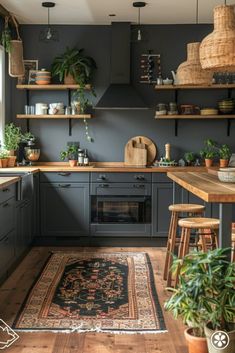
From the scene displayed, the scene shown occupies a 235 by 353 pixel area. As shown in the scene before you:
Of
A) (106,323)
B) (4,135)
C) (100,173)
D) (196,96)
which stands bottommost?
(106,323)

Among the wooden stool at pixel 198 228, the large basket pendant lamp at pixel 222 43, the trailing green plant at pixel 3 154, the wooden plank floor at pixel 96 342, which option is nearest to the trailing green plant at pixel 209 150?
the trailing green plant at pixel 3 154

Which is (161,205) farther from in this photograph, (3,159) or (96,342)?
(96,342)

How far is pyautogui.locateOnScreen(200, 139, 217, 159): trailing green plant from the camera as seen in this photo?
678 cm

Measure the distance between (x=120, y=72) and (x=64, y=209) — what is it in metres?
1.91

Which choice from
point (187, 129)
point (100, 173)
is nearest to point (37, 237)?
point (100, 173)

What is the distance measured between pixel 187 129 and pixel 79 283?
3.05m

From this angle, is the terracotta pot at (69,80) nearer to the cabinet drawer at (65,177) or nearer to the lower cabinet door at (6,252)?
the cabinet drawer at (65,177)

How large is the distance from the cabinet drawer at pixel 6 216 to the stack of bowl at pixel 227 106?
306cm

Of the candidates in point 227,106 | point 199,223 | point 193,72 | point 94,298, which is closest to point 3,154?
point 94,298

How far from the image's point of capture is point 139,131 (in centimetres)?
704

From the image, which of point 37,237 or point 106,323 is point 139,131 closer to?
point 37,237

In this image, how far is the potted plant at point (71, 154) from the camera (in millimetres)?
6746

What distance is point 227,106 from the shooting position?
6.71 meters

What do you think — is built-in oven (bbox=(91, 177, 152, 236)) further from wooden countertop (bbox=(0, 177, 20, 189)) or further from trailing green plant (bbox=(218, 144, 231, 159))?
wooden countertop (bbox=(0, 177, 20, 189))
